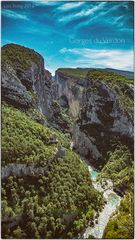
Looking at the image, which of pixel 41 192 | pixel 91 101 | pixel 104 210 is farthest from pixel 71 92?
pixel 41 192

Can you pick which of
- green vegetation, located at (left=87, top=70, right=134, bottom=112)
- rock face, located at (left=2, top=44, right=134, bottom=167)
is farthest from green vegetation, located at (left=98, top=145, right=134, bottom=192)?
green vegetation, located at (left=87, top=70, right=134, bottom=112)

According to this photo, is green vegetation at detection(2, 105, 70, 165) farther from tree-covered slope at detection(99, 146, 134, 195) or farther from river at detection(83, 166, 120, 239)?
tree-covered slope at detection(99, 146, 134, 195)

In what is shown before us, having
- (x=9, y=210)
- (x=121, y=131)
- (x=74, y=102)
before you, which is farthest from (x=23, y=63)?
(x=9, y=210)

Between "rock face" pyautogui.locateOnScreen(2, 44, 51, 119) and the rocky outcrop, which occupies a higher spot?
"rock face" pyautogui.locateOnScreen(2, 44, 51, 119)

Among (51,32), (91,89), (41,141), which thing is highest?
(51,32)

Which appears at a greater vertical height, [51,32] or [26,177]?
[51,32]

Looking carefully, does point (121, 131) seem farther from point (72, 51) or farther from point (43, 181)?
point (72, 51)
